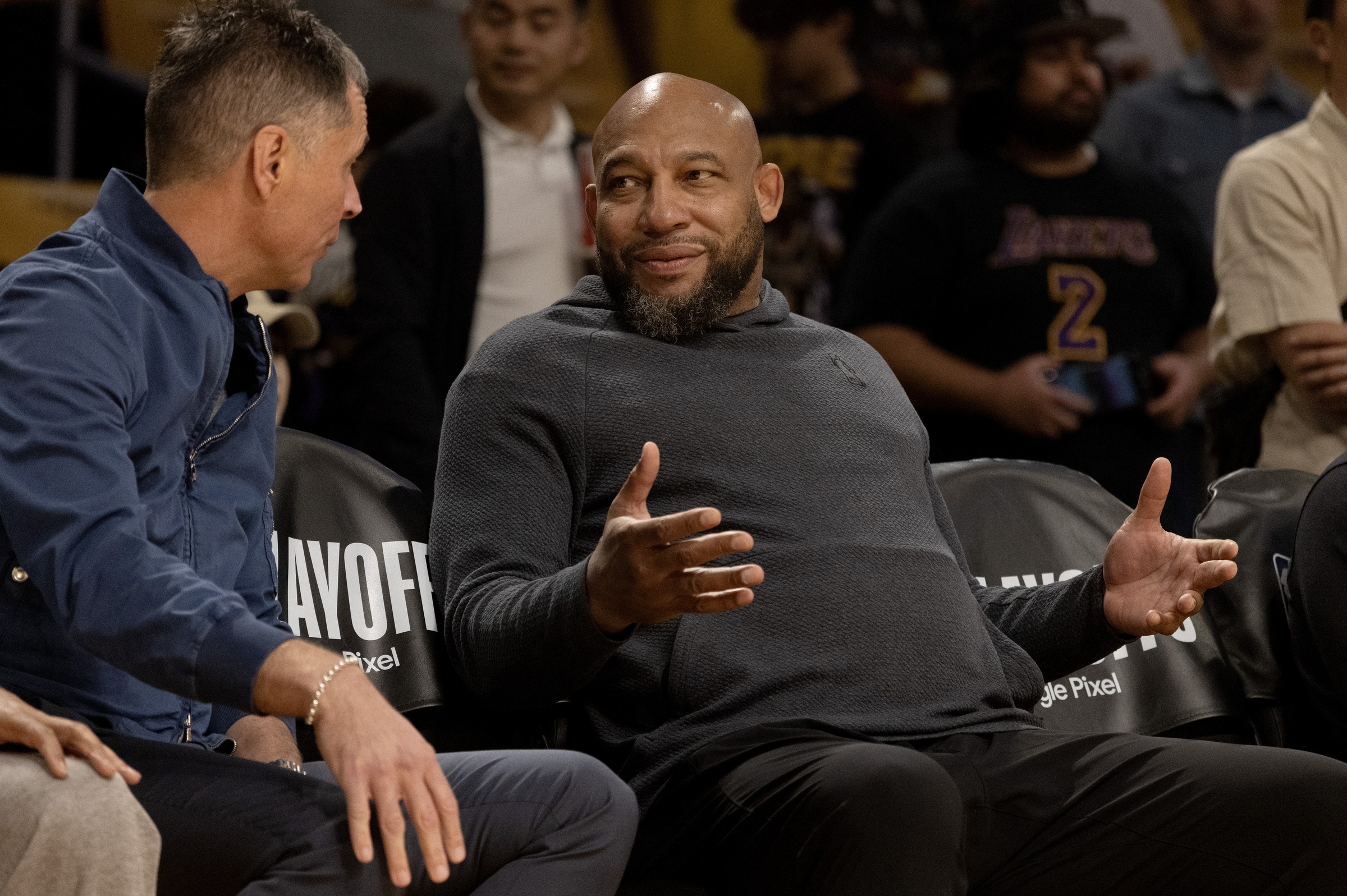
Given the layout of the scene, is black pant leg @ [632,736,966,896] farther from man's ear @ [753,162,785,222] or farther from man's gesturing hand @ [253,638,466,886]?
man's ear @ [753,162,785,222]

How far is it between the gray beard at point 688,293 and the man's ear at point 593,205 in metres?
0.06

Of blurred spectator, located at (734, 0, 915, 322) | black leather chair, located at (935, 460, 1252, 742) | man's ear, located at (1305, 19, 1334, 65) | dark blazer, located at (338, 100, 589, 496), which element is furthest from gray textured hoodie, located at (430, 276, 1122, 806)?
blurred spectator, located at (734, 0, 915, 322)

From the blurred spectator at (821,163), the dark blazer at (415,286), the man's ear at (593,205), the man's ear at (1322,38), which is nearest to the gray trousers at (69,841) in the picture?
the man's ear at (593,205)

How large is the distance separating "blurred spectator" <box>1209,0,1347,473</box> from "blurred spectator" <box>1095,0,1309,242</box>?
1397 mm

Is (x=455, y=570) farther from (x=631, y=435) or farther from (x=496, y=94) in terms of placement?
(x=496, y=94)

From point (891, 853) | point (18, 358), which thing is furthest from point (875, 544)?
point (18, 358)

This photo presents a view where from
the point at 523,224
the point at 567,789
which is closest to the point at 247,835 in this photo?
the point at 567,789

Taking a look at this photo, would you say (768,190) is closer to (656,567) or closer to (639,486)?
(639,486)

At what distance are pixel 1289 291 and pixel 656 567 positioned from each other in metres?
2.00

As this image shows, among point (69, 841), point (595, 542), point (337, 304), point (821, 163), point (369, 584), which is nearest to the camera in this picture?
point (69, 841)

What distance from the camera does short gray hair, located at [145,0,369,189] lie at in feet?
6.36

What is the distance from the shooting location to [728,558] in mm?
2205

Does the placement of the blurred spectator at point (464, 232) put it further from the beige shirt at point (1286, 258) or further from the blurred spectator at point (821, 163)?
the beige shirt at point (1286, 258)

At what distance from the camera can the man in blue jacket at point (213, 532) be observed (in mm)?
1545
